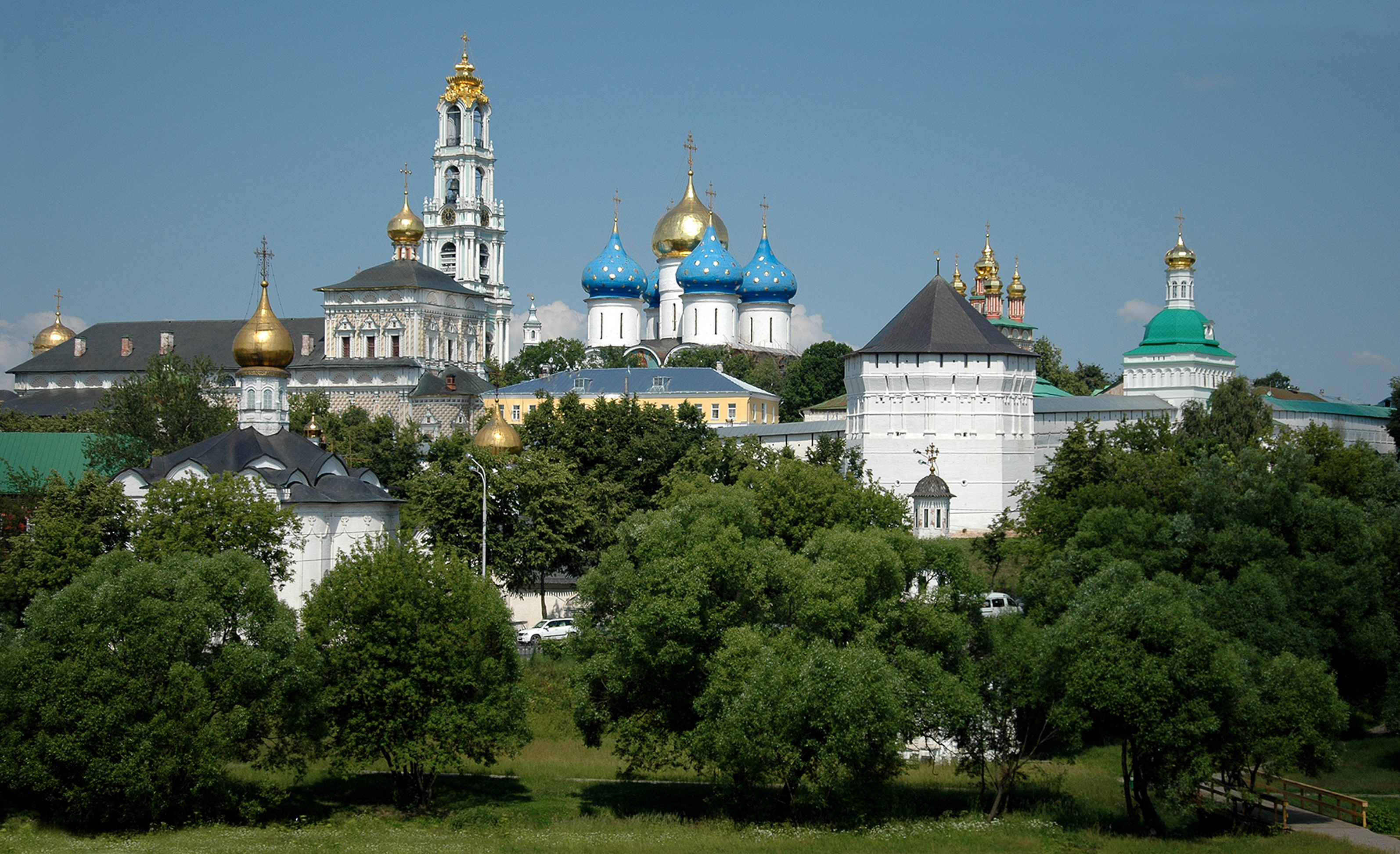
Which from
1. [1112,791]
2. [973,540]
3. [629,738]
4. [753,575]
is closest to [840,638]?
[753,575]

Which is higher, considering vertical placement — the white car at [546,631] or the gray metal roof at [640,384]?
the gray metal roof at [640,384]

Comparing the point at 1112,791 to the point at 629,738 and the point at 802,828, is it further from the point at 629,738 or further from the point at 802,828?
the point at 629,738

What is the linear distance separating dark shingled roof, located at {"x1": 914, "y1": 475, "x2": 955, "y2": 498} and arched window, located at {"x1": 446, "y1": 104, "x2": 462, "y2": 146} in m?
49.4

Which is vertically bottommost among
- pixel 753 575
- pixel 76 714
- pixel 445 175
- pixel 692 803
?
pixel 692 803

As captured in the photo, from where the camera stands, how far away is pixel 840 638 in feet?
71.3

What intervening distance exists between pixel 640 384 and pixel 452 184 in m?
27.0

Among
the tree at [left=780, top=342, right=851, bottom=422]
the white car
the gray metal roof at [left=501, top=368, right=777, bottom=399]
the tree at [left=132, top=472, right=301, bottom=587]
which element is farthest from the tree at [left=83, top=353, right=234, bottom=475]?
the tree at [left=780, top=342, right=851, bottom=422]

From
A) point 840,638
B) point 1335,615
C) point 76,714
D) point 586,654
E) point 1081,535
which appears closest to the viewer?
point 76,714

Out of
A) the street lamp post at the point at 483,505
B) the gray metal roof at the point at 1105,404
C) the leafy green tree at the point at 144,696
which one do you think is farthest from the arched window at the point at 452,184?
the leafy green tree at the point at 144,696

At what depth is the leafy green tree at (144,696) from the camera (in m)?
19.5

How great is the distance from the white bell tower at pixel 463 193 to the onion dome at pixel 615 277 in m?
7.25

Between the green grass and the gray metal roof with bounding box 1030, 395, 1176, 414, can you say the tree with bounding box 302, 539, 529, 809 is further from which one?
the gray metal roof with bounding box 1030, 395, 1176, 414

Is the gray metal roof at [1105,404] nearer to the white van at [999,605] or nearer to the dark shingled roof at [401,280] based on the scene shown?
the white van at [999,605]

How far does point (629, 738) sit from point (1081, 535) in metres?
10.2
